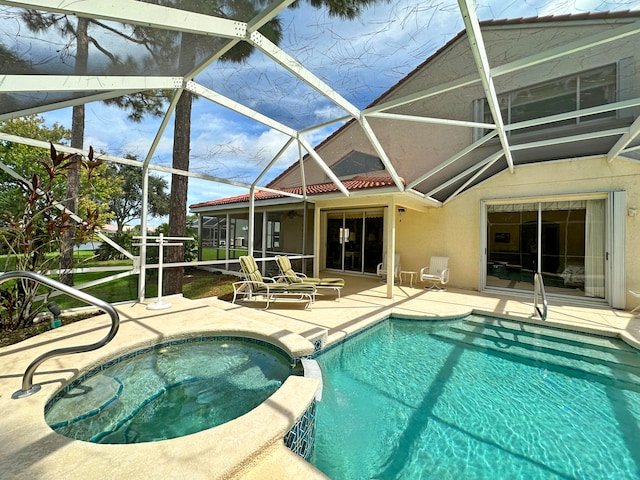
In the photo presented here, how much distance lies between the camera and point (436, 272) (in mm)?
9969

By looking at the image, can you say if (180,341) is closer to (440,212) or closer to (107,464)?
(107,464)

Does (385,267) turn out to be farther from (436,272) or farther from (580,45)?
(580,45)

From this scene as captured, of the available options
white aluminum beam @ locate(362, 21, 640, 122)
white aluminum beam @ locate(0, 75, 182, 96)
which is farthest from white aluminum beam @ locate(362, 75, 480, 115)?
white aluminum beam @ locate(0, 75, 182, 96)

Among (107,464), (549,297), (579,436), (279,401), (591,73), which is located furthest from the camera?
(549,297)

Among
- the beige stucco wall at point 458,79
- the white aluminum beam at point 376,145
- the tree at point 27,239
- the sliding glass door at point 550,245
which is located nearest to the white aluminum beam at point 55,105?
the tree at point 27,239

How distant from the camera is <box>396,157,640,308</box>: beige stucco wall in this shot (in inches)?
286

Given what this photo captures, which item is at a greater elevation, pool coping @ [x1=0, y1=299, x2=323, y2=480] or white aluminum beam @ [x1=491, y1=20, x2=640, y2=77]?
white aluminum beam @ [x1=491, y1=20, x2=640, y2=77]

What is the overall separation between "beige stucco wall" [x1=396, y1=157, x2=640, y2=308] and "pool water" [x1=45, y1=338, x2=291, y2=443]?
825 cm

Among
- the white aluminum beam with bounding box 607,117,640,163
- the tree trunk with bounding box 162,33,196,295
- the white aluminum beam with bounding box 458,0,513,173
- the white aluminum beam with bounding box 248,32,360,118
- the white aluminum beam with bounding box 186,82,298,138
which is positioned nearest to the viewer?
the white aluminum beam with bounding box 458,0,513,173

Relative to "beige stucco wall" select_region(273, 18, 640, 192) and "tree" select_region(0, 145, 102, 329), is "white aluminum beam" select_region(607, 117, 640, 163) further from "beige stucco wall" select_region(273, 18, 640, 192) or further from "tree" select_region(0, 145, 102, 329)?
"tree" select_region(0, 145, 102, 329)

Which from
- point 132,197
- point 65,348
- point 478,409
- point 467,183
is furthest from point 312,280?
point 132,197

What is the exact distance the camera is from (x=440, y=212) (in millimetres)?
Result: 10445

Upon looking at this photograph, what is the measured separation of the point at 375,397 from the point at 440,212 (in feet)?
27.7

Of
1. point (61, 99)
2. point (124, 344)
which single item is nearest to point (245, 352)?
point (124, 344)
